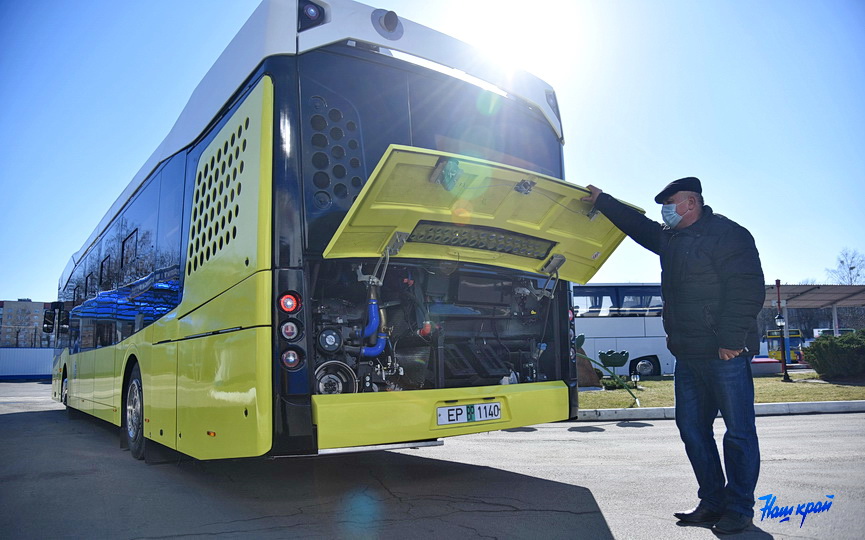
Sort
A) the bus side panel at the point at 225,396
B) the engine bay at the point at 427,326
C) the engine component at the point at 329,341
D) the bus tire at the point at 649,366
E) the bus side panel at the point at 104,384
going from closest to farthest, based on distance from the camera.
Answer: the bus side panel at the point at 225,396 < the engine component at the point at 329,341 < the engine bay at the point at 427,326 < the bus side panel at the point at 104,384 < the bus tire at the point at 649,366

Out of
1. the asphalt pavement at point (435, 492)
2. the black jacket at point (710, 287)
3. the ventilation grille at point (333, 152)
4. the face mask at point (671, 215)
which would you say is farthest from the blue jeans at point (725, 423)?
the ventilation grille at point (333, 152)

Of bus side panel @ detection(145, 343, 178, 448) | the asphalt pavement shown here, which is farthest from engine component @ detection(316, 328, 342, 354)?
bus side panel @ detection(145, 343, 178, 448)

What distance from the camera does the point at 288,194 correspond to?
4305 millimetres

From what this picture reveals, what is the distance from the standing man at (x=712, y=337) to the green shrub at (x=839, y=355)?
15.2m

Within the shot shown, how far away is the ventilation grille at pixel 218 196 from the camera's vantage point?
471cm

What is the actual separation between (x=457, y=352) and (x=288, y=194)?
6.42 feet

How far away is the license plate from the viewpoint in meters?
4.64

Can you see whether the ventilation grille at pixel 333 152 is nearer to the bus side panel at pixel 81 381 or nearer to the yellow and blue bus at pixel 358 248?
the yellow and blue bus at pixel 358 248

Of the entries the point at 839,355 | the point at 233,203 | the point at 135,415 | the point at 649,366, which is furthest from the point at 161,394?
the point at 649,366

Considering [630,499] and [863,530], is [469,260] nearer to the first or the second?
[630,499]

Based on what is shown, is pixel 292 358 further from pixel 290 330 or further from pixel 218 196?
pixel 218 196

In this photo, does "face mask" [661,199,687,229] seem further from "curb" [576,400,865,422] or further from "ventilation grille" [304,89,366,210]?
"curb" [576,400,865,422]

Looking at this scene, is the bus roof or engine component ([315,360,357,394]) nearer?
engine component ([315,360,357,394])

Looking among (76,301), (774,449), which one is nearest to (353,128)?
(774,449)
